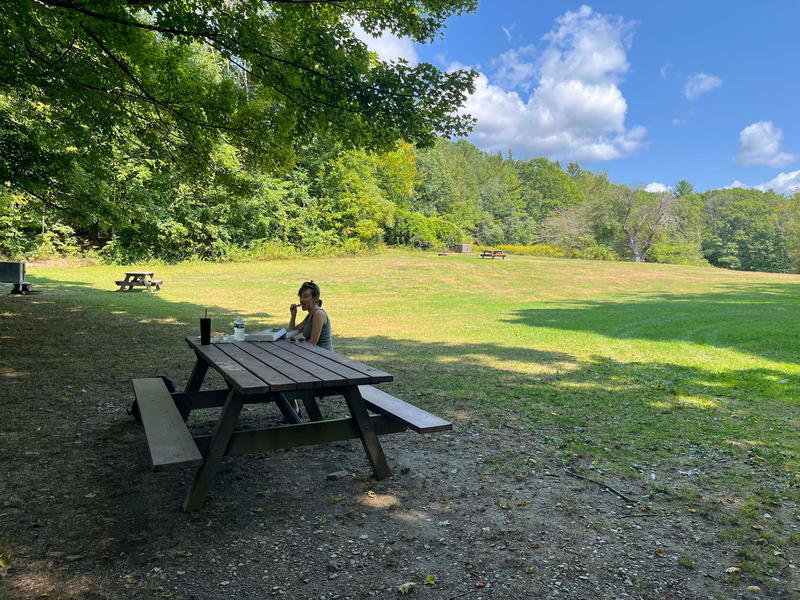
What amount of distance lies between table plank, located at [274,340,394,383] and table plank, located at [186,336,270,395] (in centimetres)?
68

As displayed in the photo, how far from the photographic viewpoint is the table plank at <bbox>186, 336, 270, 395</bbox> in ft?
10.3

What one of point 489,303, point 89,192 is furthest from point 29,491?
point 489,303

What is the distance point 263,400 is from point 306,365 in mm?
773

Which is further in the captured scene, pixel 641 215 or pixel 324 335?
pixel 641 215

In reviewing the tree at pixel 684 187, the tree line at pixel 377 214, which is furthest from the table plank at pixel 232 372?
the tree at pixel 684 187

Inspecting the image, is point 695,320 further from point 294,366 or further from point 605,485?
point 294,366

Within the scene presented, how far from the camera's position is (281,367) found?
3.78 metres

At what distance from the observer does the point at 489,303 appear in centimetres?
1770

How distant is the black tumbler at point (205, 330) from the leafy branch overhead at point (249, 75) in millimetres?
3370

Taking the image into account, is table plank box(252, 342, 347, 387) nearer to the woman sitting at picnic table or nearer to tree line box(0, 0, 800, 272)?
the woman sitting at picnic table

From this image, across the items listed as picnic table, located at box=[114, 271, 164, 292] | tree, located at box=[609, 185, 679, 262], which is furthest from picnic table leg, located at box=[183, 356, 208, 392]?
tree, located at box=[609, 185, 679, 262]

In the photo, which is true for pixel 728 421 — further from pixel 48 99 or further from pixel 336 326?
pixel 48 99

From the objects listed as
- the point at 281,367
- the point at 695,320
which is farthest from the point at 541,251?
the point at 281,367

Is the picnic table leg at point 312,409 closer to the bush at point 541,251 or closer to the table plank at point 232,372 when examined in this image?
the table plank at point 232,372
